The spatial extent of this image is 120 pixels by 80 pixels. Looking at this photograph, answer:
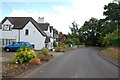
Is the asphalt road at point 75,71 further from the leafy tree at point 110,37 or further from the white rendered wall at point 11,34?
the leafy tree at point 110,37

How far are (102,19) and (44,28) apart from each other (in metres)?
19.3

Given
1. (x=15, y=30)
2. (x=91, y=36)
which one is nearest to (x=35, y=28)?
(x=15, y=30)

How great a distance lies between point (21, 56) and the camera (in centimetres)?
1453

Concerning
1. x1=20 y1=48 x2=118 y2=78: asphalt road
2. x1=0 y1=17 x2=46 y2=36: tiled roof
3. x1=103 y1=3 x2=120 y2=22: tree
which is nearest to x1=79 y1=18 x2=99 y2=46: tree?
x1=103 y1=3 x2=120 y2=22: tree

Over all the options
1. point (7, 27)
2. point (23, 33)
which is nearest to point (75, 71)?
point (23, 33)

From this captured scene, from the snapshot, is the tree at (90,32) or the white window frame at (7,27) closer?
the white window frame at (7,27)

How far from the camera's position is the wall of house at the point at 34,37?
37.2 m

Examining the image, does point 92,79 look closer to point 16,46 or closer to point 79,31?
point 16,46

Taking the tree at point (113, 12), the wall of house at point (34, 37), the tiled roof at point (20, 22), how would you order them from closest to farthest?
the wall of house at point (34, 37), the tiled roof at point (20, 22), the tree at point (113, 12)

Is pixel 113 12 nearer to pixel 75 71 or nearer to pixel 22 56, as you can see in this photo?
pixel 22 56

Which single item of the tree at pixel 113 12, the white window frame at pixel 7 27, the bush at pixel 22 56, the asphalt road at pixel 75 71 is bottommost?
the asphalt road at pixel 75 71

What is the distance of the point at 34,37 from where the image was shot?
37.3m

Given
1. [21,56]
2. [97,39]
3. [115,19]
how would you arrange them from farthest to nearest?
[97,39], [115,19], [21,56]

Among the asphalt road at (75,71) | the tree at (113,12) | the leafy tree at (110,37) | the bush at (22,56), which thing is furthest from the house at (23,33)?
the asphalt road at (75,71)
